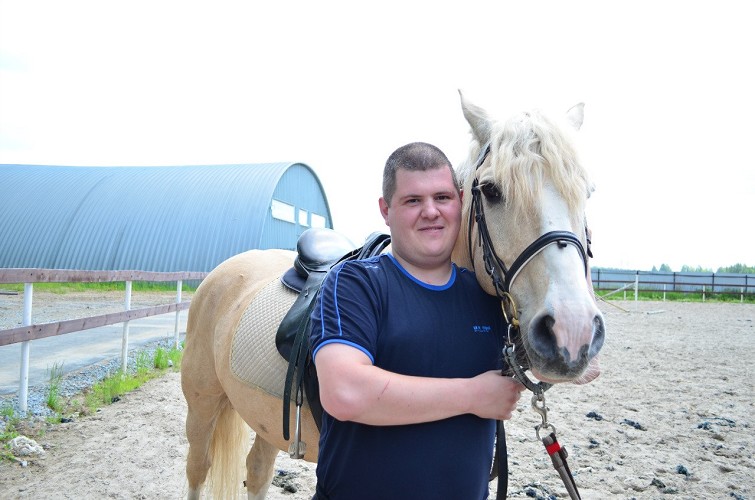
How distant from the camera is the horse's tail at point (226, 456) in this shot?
10.8ft

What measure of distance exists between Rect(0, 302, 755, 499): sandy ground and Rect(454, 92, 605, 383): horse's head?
2.74 metres

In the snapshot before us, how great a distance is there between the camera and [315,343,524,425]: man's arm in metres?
1.29

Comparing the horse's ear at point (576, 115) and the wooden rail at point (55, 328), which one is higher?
the horse's ear at point (576, 115)

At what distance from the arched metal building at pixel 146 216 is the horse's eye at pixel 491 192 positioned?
60.2ft

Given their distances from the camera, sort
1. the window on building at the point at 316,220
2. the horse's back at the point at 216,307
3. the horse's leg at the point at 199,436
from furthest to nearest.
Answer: the window on building at the point at 316,220 → the horse's leg at the point at 199,436 → the horse's back at the point at 216,307

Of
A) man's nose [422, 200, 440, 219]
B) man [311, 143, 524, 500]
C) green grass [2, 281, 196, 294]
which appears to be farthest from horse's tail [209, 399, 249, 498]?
green grass [2, 281, 196, 294]

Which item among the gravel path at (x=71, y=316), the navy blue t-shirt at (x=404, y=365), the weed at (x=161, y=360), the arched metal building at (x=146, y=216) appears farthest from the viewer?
the arched metal building at (x=146, y=216)

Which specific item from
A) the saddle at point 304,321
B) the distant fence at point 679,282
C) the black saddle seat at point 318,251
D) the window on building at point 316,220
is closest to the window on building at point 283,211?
the window on building at point 316,220

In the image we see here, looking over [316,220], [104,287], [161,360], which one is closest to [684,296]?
[316,220]

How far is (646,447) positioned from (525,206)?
4121 mm

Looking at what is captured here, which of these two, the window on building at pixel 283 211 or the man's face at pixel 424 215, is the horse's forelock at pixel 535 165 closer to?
the man's face at pixel 424 215

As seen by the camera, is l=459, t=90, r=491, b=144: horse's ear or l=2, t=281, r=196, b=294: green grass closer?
l=459, t=90, r=491, b=144: horse's ear

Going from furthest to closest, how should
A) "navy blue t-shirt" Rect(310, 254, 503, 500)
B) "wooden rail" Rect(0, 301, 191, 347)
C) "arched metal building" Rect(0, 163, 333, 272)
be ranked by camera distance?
"arched metal building" Rect(0, 163, 333, 272)
"wooden rail" Rect(0, 301, 191, 347)
"navy blue t-shirt" Rect(310, 254, 503, 500)

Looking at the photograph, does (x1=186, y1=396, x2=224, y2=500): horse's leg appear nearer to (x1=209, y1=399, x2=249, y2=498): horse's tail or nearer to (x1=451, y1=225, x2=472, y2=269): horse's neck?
(x1=209, y1=399, x2=249, y2=498): horse's tail
